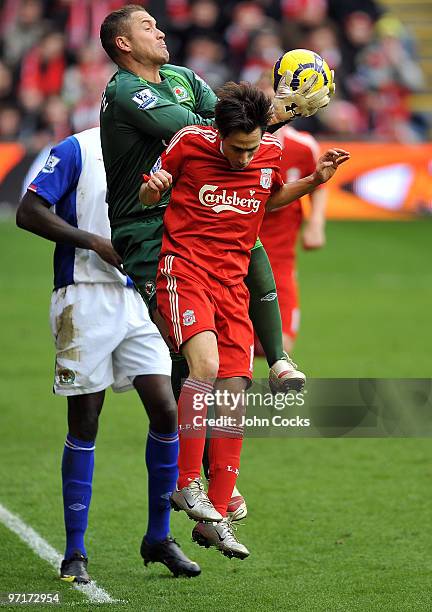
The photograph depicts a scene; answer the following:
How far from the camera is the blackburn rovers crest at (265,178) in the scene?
5738 millimetres

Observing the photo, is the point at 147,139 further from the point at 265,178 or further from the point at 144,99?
the point at 265,178

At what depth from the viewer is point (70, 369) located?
6.57 metres

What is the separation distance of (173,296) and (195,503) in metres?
0.92

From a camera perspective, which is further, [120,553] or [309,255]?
[309,255]

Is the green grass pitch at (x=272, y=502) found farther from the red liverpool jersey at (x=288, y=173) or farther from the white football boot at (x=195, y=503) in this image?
the red liverpool jersey at (x=288, y=173)

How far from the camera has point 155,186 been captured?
542 cm

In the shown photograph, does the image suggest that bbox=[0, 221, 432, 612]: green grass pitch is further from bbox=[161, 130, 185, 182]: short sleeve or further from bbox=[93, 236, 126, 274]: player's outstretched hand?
bbox=[161, 130, 185, 182]: short sleeve

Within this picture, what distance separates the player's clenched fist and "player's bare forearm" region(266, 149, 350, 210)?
683mm

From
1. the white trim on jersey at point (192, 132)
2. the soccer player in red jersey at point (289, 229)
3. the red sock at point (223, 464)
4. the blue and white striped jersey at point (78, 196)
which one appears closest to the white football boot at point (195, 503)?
the red sock at point (223, 464)

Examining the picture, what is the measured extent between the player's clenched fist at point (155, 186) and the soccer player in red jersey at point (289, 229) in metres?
3.32

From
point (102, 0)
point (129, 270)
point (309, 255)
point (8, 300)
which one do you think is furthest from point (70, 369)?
point (102, 0)

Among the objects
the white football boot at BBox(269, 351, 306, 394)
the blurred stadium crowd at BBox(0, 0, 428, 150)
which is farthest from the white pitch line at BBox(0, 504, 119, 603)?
the blurred stadium crowd at BBox(0, 0, 428, 150)

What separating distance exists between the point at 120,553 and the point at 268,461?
237 cm

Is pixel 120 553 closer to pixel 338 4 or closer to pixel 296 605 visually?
pixel 296 605
